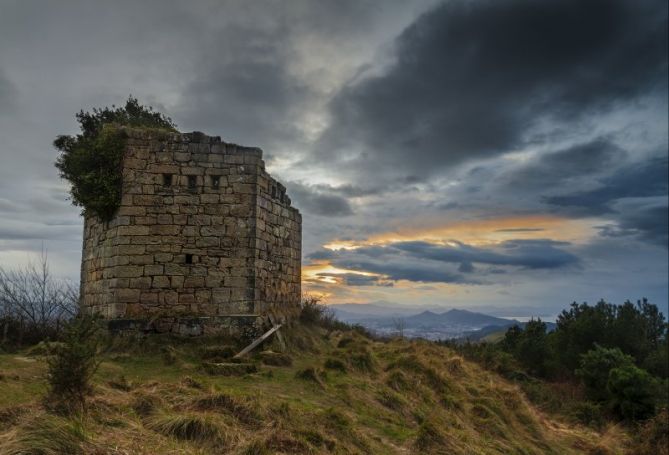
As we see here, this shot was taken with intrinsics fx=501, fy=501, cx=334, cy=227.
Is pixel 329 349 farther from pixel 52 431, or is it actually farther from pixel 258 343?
pixel 52 431

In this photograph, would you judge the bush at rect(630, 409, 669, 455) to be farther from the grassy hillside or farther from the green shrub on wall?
the green shrub on wall

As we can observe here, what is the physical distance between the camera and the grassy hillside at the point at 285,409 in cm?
571

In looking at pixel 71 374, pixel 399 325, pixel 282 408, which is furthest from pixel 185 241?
pixel 399 325

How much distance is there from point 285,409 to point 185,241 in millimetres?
5781

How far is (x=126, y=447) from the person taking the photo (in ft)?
17.3

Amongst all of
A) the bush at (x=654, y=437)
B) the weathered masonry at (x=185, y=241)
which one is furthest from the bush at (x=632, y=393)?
the weathered masonry at (x=185, y=241)

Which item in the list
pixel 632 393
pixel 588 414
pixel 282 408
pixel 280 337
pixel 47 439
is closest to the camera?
pixel 47 439

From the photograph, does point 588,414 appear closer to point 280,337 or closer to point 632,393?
point 632,393

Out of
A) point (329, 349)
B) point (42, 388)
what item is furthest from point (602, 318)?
point (42, 388)

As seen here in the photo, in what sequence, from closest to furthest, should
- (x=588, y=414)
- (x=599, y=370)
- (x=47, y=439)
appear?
(x=47, y=439)
(x=588, y=414)
(x=599, y=370)

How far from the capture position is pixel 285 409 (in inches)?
302

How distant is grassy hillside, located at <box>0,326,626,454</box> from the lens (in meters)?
5.71

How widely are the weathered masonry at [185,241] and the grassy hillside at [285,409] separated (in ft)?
2.71

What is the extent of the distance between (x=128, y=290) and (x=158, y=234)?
1468mm
